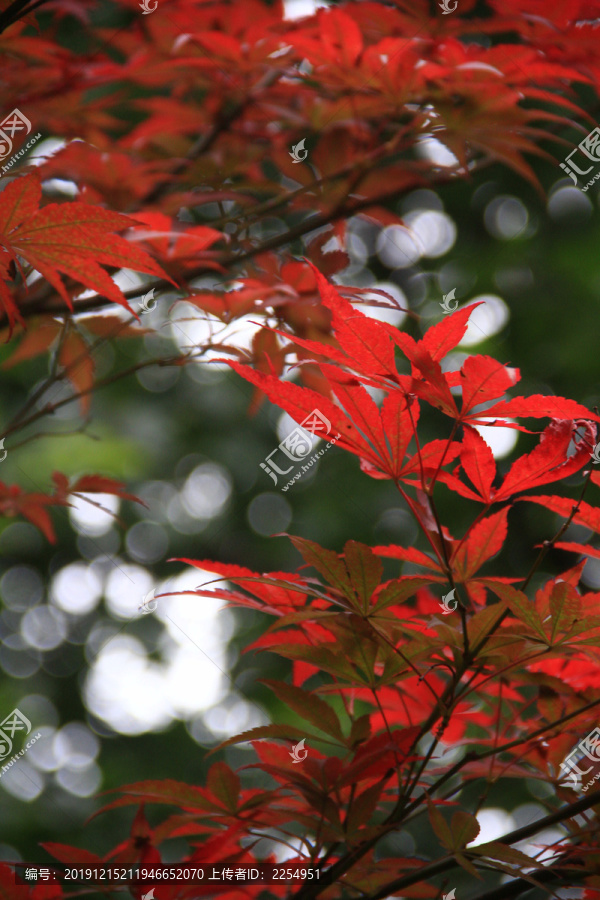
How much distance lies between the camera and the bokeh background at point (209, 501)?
2.24 meters

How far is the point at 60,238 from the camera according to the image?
0.56 meters

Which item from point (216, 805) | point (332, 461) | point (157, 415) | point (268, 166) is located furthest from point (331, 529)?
point (216, 805)

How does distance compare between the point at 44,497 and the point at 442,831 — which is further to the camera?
the point at 44,497

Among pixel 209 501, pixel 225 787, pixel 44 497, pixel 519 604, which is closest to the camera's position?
pixel 519 604

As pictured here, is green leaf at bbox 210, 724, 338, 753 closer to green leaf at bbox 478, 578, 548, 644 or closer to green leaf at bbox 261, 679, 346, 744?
green leaf at bbox 261, 679, 346, 744

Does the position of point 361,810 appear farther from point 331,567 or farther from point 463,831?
point 331,567

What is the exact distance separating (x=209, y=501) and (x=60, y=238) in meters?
2.49

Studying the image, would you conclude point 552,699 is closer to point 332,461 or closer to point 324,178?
point 324,178

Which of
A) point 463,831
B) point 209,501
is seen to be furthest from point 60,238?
point 209,501

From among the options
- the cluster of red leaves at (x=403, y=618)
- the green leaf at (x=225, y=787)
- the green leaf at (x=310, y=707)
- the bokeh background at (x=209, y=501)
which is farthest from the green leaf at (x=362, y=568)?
the bokeh background at (x=209, y=501)

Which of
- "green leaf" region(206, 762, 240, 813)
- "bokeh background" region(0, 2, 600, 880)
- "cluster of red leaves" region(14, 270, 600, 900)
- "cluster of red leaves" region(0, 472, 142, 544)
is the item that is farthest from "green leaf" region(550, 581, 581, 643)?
"bokeh background" region(0, 2, 600, 880)

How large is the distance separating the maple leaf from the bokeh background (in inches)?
60.7

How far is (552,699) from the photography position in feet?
2.03

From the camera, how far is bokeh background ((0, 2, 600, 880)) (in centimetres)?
224
